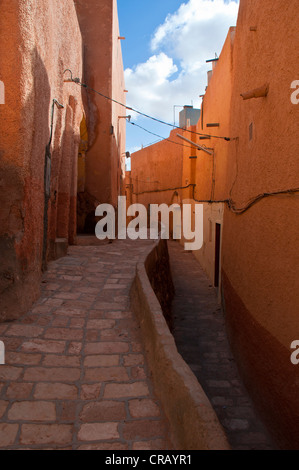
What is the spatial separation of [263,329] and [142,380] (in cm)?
222

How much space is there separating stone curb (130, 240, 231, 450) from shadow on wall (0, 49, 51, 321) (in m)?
1.76

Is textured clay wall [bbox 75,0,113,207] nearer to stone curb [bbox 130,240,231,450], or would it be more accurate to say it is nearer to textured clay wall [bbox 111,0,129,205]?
textured clay wall [bbox 111,0,129,205]

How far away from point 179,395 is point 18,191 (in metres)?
3.14

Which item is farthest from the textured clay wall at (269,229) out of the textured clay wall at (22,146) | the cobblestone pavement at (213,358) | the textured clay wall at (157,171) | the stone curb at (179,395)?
the textured clay wall at (157,171)

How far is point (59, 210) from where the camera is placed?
8617 millimetres

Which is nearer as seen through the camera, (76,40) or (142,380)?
(142,380)

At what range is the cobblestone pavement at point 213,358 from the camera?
15.5 ft

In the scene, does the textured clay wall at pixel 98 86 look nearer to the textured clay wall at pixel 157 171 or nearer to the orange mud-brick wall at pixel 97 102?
the orange mud-brick wall at pixel 97 102

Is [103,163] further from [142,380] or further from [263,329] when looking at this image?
[142,380]

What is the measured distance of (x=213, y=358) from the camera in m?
6.89

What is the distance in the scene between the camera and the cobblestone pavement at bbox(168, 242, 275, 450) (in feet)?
15.5

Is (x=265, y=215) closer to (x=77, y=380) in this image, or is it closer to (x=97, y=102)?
(x=77, y=380)

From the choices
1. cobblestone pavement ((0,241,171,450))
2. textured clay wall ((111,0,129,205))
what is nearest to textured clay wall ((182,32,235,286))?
textured clay wall ((111,0,129,205))

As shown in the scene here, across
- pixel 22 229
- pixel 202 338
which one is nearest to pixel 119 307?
pixel 22 229
